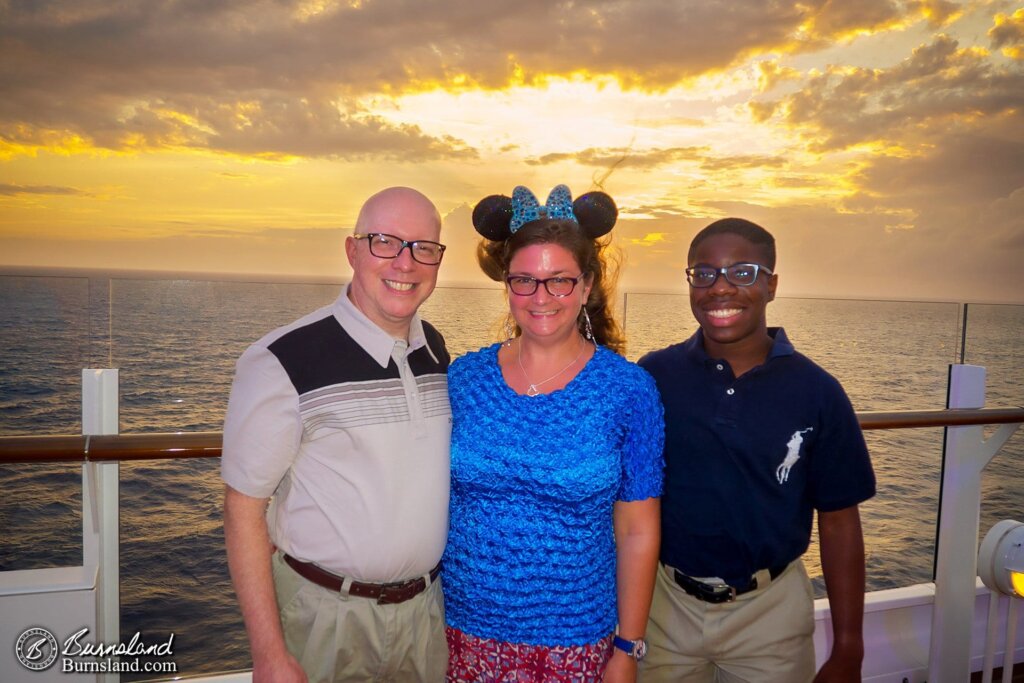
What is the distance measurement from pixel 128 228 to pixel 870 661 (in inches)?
1720

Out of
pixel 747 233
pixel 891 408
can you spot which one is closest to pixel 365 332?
pixel 747 233

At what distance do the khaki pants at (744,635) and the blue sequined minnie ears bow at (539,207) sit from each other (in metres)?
0.96

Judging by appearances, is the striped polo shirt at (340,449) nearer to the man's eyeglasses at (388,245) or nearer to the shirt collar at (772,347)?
the man's eyeglasses at (388,245)

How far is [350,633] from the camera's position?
1.42m

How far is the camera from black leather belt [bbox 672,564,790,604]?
1531 millimetres

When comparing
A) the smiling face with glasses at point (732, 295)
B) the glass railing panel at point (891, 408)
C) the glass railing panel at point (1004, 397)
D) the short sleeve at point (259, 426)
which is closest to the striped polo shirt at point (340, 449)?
the short sleeve at point (259, 426)

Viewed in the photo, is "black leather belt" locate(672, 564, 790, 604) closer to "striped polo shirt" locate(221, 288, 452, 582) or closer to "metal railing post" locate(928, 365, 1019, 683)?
"striped polo shirt" locate(221, 288, 452, 582)

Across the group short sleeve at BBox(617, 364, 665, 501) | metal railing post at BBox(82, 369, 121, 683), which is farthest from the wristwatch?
metal railing post at BBox(82, 369, 121, 683)

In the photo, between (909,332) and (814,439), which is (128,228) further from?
(909,332)

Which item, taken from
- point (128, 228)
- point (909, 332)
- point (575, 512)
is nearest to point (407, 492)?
point (575, 512)

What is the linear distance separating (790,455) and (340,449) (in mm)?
1039

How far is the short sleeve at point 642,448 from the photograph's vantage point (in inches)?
57.7

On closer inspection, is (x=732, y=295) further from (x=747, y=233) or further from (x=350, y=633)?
(x=350, y=633)

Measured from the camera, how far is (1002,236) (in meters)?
21.1
